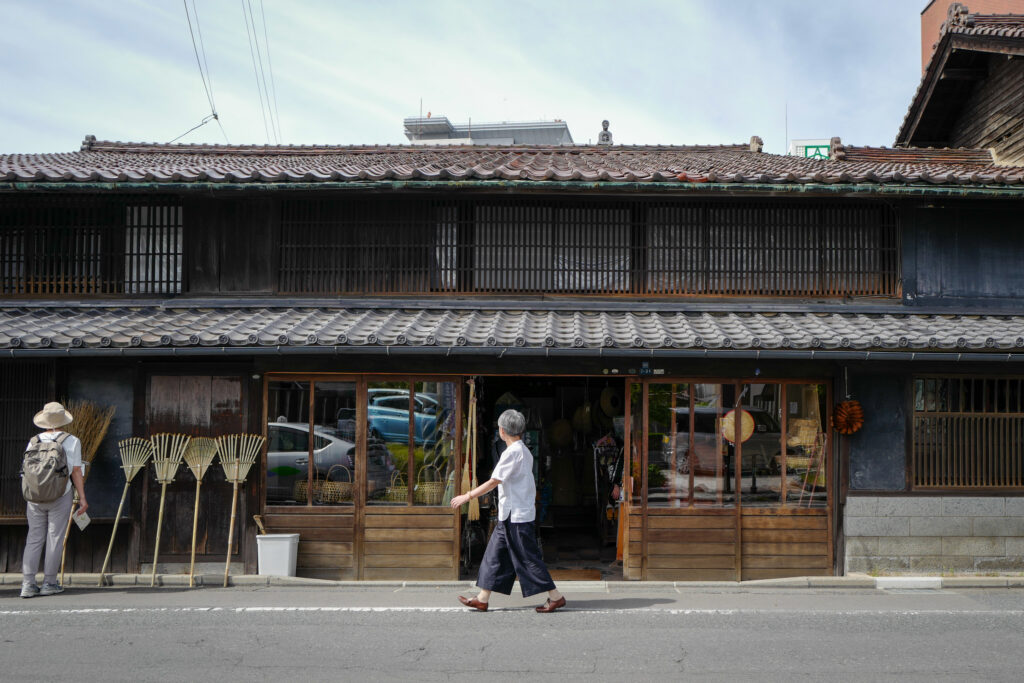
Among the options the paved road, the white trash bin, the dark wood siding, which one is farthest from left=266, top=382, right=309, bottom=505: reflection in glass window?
the dark wood siding

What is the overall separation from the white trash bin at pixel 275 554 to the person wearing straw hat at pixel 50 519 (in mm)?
2051

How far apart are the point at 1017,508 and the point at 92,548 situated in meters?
11.7

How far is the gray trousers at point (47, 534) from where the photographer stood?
8.83 meters

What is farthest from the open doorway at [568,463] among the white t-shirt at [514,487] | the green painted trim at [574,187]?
the white t-shirt at [514,487]

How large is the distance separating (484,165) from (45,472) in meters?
7.06

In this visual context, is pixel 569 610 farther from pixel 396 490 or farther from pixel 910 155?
pixel 910 155

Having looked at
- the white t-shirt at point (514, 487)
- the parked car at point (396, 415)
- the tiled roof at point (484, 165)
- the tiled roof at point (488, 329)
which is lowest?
the white t-shirt at point (514, 487)

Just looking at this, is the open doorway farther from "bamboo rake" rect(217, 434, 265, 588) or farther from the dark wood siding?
the dark wood siding

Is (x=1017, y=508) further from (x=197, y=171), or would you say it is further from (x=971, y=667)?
(x=197, y=171)

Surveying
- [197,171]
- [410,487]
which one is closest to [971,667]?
[410,487]

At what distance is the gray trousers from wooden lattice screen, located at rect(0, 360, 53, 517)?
1.50 m

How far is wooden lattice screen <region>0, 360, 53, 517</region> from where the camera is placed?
10.1 meters

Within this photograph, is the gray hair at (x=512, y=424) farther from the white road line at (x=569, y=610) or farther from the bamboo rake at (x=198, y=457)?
the bamboo rake at (x=198, y=457)

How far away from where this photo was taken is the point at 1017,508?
9898 mm
